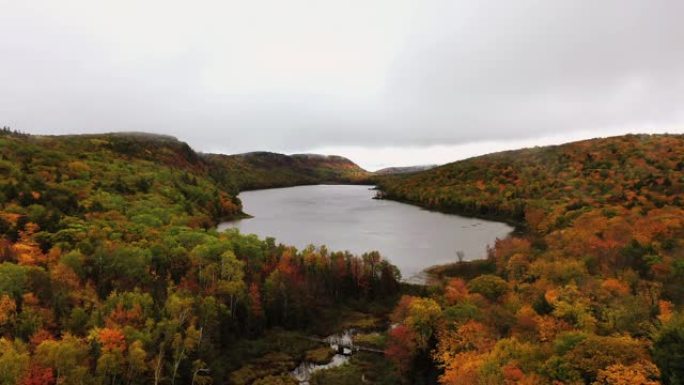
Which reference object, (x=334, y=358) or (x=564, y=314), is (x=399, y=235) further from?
(x=564, y=314)

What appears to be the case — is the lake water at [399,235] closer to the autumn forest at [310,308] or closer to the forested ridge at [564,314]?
the forested ridge at [564,314]

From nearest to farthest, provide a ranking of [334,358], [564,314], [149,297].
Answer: [564,314]
[149,297]
[334,358]

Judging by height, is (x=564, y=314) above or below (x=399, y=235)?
above

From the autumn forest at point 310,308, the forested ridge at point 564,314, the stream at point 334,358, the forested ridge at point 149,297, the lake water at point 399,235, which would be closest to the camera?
the forested ridge at point 564,314

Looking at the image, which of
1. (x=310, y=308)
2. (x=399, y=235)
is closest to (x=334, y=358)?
(x=310, y=308)

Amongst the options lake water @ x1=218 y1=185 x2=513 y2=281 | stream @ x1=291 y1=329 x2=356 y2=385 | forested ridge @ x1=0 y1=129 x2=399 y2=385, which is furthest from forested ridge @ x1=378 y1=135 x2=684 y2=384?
forested ridge @ x1=0 y1=129 x2=399 y2=385

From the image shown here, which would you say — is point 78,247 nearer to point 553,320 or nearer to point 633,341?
point 553,320

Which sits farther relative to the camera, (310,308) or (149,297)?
(310,308)

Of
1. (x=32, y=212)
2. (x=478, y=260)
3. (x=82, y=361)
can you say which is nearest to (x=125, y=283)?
(x=82, y=361)

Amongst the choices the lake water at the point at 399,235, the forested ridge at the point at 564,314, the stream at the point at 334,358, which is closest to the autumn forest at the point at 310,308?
the forested ridge at the point at 564,314

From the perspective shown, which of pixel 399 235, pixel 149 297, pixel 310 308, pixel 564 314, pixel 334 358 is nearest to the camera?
pixel 564 314
